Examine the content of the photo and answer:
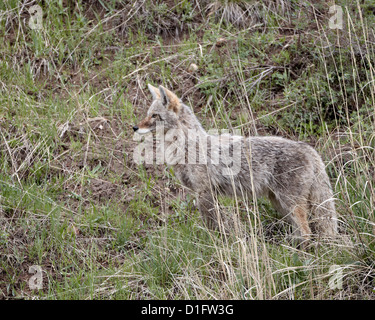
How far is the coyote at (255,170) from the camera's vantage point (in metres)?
5.64

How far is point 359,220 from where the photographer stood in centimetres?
455

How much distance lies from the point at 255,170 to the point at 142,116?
2.24 meters

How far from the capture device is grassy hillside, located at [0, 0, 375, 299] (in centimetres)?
457

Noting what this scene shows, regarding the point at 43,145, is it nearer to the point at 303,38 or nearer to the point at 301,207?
the point at 301,207

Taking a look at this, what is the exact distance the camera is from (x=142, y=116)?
7.40 metres

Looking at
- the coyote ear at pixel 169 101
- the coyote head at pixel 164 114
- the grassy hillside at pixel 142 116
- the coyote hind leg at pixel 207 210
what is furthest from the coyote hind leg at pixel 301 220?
the coyote ear at pixel 169 101

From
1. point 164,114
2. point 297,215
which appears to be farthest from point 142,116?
point 297,215

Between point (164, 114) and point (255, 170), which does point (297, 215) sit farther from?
point (164, 114)

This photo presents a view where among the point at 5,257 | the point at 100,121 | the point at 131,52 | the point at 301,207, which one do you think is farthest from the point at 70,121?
the point at 301,207

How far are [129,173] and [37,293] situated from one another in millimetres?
2157

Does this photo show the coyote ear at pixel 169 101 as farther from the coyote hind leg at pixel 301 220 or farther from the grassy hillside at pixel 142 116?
the coyote hind leg at pixel 301 220

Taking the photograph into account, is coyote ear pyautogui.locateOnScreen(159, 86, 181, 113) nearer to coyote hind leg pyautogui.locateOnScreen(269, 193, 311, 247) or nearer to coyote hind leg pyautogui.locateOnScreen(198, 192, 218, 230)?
coyote hind leg pyautogui.locateOnScreen(198, 192, 218, 230)

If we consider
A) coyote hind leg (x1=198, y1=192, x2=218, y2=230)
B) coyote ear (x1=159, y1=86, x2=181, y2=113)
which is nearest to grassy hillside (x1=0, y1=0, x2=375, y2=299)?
coyote hind leg (x1=198, y1=192, x2=218, y2=230)

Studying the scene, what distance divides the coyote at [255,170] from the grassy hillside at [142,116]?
21 centimetres
